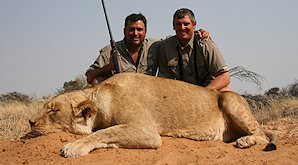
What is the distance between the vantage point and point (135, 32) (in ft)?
22.2

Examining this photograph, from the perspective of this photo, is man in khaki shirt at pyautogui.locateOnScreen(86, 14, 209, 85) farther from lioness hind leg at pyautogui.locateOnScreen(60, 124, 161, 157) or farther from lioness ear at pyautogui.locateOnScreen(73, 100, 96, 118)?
lioness hind leg at pyautogui.locateOnScreen(60, 124, 161, 157)

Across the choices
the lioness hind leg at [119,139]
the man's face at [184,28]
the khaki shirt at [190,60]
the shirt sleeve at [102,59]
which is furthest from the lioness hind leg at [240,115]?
the shirt sleeve at [102,59]

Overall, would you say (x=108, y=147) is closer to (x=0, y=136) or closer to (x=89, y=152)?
(x=89, y=152)

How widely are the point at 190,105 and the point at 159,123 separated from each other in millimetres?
520

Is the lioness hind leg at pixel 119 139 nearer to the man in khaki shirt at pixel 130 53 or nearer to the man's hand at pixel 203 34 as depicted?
the man in khaki shirt at pixel 130 53

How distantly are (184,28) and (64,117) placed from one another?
2.79 metres

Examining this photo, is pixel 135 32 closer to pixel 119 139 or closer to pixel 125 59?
pixel 125 59

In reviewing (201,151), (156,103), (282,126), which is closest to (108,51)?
(156,103)

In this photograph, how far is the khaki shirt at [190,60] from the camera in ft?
21.3

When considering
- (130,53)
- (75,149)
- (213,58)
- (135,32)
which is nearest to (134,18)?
(135,32)

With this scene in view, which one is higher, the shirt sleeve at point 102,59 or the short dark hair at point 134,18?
the short dark hair at point 134,18

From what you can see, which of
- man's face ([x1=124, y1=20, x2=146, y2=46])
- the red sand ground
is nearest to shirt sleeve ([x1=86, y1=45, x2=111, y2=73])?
man's face ([x1=124, y1=20, x2=146, y2=46])

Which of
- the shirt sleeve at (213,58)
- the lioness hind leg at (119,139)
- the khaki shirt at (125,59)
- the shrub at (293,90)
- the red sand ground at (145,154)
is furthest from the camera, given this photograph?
the shrub at (293,90)

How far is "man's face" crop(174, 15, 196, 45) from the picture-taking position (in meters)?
6.61
